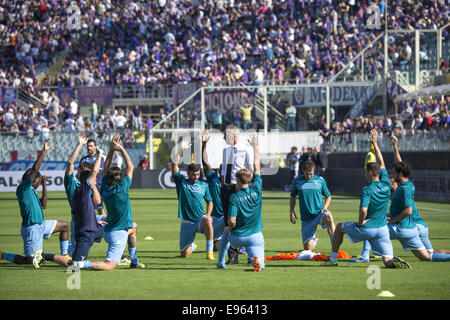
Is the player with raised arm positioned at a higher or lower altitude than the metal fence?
lower

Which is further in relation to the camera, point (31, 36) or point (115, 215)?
point (31, 36)

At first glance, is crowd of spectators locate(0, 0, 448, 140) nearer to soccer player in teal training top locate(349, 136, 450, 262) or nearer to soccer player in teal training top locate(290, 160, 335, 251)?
soccer player in teal training top locate(290, 160, 335, 251)

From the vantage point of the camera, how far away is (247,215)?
12.0 metres

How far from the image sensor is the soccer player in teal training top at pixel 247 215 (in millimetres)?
11812

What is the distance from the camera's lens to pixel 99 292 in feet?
33.8

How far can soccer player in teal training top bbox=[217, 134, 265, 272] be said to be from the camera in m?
11.8

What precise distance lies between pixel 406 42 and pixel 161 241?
1087 inches

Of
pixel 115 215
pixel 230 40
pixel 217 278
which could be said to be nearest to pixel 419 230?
pixel 217 278

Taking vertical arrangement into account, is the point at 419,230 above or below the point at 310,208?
below

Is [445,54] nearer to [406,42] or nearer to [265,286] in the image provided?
[406,42]

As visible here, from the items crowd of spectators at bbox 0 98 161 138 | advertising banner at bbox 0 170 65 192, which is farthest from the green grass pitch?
crowd of spectators at bbox 0 98 161 138

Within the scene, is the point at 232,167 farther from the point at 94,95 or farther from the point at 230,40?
the point at 230,40

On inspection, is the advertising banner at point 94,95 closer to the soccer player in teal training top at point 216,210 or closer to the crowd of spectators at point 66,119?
the crowd of spectators at point 66,119

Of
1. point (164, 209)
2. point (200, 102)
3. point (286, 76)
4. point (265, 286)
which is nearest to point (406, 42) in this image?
point (286, 76)
